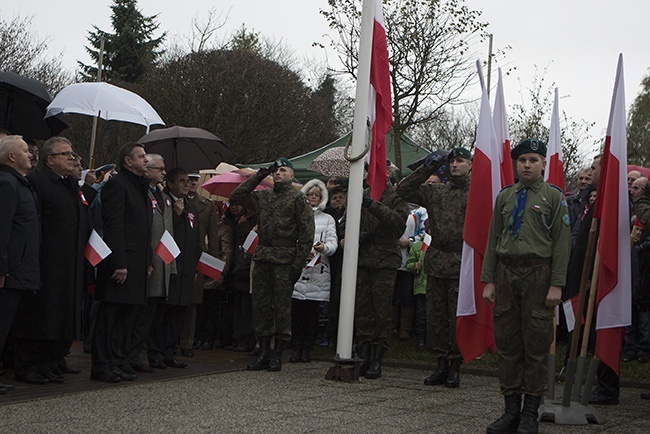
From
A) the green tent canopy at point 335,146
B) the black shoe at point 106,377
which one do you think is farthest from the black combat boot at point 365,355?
the green tent canopy at point 335,146

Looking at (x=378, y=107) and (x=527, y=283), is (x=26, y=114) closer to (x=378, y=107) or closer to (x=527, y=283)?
(x=378, y=107)

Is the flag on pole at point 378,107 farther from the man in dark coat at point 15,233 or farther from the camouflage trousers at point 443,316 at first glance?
the man in dark coat at point 15,233

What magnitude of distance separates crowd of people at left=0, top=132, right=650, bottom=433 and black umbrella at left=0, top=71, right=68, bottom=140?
2.70 feet

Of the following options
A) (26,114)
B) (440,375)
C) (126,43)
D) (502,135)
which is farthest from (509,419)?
(126,43)

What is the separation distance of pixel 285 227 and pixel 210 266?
1307 millimetres

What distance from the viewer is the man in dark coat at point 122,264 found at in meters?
8.56

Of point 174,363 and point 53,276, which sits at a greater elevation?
point 53,276

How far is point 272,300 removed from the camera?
1009 centimetres

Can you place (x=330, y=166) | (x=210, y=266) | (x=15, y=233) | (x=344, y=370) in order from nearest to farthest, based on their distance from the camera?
(x=15, y=233)
(x=344, y=370)
(x=210, y=266)
(x=330, y=166)

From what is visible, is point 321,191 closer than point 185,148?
Yes

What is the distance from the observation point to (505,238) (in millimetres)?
6930

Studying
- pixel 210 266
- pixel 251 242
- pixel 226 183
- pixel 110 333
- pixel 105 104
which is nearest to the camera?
pixel 110 333

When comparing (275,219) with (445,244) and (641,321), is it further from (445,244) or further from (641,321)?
(641,321)

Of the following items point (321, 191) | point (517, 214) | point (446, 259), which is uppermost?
point (321, 191)
